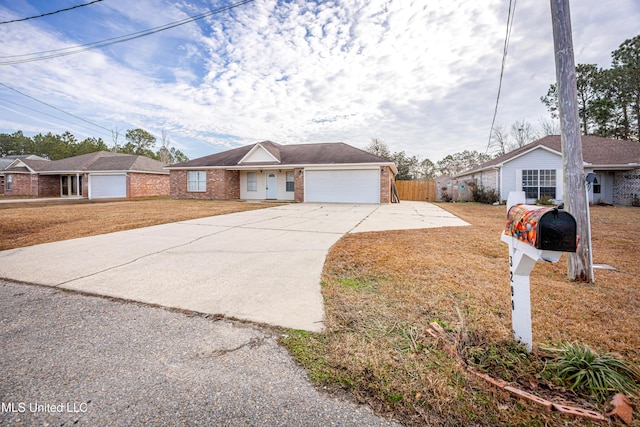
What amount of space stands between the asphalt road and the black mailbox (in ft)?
4.53

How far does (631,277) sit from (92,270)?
26.2 ft

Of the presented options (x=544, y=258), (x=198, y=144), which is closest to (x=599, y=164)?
(x=544, y=258)

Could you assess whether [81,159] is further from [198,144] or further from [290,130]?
[290,130]

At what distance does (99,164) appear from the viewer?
84.1ft

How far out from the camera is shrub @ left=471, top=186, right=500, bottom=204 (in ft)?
63.3

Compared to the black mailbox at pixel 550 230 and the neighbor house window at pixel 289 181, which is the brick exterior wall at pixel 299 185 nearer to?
the neighbor house window at pixel 289 181

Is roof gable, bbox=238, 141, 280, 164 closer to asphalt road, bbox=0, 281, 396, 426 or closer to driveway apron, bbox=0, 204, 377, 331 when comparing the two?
driveway apron, bbox=0, 204, 377, 331

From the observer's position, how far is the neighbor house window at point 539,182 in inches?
687

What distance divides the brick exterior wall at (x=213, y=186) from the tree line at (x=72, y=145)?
2880cm

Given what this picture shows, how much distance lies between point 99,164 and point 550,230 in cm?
A: 3305

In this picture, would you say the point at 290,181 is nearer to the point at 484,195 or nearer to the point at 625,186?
the point at 484,195

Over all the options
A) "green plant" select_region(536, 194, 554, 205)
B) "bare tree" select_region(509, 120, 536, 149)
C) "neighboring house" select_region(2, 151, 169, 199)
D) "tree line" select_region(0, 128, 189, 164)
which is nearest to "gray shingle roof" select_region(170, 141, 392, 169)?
"neighboring house" select_region(2, 151, 169, 199)

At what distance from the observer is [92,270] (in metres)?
4.07

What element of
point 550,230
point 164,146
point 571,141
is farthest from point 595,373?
point 164,146
